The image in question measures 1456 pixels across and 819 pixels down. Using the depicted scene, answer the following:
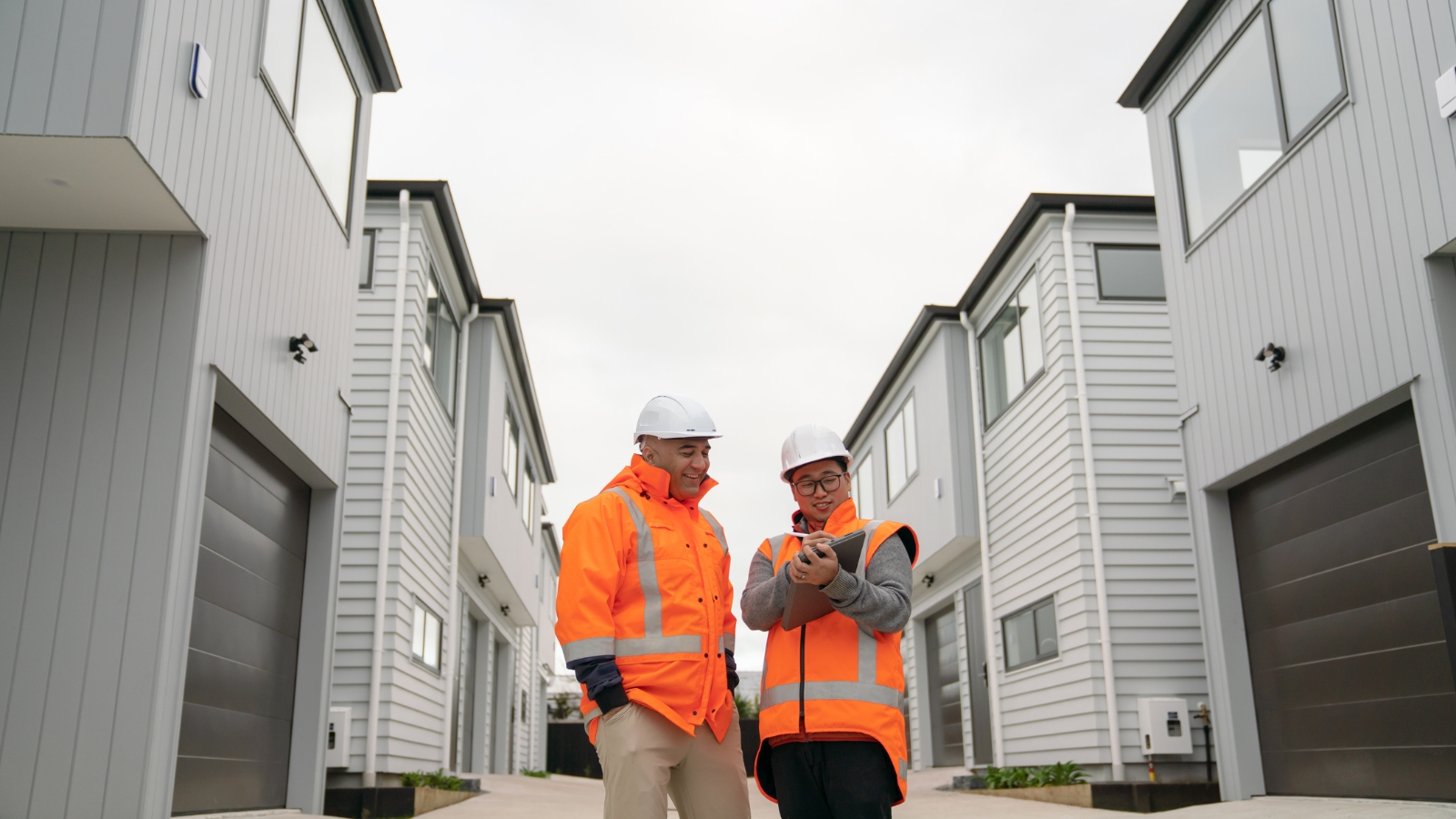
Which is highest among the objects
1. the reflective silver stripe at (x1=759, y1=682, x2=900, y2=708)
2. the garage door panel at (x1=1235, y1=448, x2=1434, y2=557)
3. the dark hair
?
the garage door panel at (x1=1235, y1=448, x2=1434, y2=557)

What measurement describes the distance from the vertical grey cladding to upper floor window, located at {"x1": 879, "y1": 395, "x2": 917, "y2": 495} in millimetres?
11742

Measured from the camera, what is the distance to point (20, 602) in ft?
15.1

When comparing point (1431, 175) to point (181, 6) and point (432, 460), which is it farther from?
point (432, 460)

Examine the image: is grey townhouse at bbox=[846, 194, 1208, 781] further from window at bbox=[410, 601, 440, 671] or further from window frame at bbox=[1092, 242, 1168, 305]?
window at bbox=[410, 601, 440, 671]

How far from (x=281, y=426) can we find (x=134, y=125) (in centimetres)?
234

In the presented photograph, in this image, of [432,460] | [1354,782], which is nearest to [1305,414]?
[1354,782]

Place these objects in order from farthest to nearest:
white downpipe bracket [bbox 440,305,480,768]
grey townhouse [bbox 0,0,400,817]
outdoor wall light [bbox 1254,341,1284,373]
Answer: white downpipe bracket [bbox 440,305,480,768] < outdoor wall light [bbox 1254,341,1284,373] < grey townhouse [bbox 0,0,400,817]

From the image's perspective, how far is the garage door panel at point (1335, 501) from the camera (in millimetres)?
5875

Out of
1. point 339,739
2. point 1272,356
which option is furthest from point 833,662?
point 339,739

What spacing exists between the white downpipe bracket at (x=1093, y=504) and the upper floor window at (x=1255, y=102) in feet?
7.55

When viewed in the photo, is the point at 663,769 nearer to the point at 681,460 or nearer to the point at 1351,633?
the point at 681,460

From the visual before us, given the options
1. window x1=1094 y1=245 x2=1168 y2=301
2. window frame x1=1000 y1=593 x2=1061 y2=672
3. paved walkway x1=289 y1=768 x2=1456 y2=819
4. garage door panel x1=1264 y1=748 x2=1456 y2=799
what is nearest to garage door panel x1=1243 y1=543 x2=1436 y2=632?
garage door panel x1=1264 y1=748 x2=1456 y2=799

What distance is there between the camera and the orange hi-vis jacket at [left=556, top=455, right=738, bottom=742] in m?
3.24

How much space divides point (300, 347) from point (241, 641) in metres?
1.69
